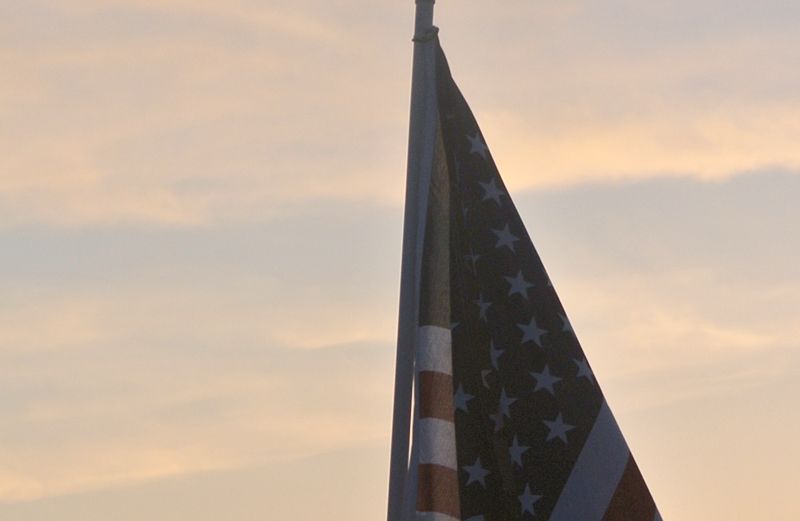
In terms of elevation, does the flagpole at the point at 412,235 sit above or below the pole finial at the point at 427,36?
below

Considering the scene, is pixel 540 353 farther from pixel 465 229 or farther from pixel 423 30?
pixel 423 30

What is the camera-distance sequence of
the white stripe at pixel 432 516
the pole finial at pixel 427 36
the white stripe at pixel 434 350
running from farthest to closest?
the pole finial at pixel 427 36 → the white stripe at pixel 434 350 → the white stripe at pixel 432 516

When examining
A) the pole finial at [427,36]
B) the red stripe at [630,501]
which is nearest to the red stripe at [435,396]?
the red stripe at [630,501]

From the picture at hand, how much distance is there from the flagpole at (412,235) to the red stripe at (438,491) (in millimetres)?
140

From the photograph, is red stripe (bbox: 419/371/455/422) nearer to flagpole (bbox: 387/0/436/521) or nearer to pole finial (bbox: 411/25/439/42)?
flagpole (bbox: 387/0/436/521)

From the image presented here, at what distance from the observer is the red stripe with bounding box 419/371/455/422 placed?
1248 centimetres

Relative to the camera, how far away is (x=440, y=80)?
1347cm

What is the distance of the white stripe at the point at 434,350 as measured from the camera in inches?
493

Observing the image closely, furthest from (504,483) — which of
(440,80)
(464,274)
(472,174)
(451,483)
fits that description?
(440,80)

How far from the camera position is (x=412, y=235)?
1264 centimetres

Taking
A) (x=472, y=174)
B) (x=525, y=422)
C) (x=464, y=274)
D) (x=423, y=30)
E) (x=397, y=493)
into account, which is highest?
(x=423, y=30)

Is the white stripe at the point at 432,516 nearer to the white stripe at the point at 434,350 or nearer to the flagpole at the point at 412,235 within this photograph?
the flagpole at the point at 412,235

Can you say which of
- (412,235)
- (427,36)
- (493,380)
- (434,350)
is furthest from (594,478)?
(427,36)

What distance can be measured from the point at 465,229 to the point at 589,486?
2.67 meters
